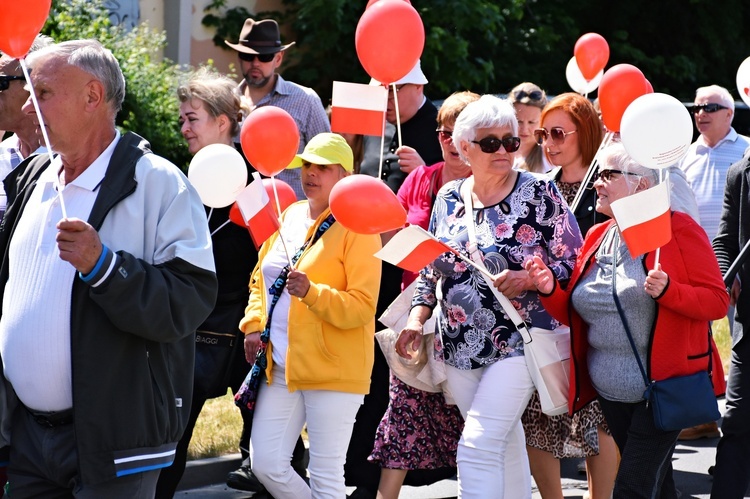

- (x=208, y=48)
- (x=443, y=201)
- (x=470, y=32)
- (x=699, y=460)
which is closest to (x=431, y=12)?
(x=470, y=32)

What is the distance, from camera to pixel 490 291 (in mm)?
5203

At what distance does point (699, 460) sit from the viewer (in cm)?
752

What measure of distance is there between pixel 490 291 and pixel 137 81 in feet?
20.3

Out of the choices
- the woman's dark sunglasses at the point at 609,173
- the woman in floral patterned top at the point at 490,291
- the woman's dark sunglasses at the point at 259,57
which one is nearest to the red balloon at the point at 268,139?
the woman in floral patterned top at the point at 490,291

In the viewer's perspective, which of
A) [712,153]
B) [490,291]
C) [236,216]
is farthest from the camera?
[712,153]

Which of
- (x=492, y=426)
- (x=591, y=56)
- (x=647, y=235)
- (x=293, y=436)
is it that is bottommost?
(x=293, y=436)

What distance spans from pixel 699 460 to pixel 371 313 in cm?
307

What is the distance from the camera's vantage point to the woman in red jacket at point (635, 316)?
4707 millimetres

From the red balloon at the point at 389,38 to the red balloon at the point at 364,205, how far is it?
1.04 metres

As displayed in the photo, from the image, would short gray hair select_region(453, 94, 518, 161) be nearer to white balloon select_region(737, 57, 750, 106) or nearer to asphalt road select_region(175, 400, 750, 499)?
white balloon select_region(737, 57, 750, 106)

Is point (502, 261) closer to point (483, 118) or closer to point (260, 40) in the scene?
point (483, 118)

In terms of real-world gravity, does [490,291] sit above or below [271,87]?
below

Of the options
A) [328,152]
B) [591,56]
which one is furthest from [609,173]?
[591,56]

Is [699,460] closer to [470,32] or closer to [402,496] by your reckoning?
[402,496]
